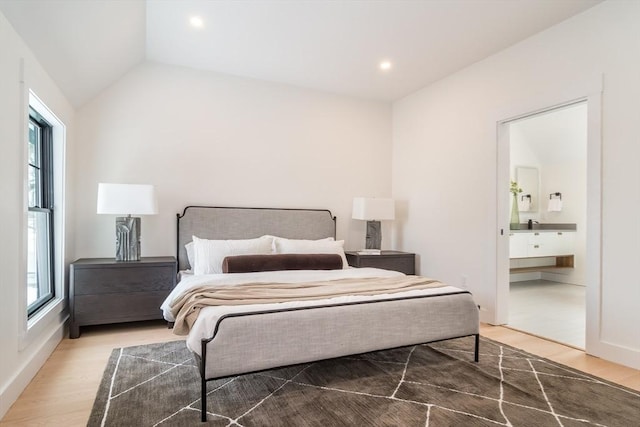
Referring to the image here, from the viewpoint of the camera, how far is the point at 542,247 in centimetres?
606

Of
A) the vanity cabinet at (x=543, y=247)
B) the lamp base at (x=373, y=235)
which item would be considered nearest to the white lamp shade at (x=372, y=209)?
the lamp base at (x=373, y=235)

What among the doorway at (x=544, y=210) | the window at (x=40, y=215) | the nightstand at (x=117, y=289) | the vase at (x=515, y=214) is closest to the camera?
the window at (x=40, y=215)

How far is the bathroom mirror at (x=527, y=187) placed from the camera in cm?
656

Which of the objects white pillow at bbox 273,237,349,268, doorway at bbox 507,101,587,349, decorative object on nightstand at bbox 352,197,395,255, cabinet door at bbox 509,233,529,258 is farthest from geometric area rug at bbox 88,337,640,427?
cabinet door at bbox 509,233,529,258

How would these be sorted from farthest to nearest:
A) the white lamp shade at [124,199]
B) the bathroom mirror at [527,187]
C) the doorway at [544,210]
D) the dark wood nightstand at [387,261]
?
the bathroom mirror at [527,187]
the dark wood nightstand at [387,261]
the doorway at [544,210]
the white lamp shade at [124,199]

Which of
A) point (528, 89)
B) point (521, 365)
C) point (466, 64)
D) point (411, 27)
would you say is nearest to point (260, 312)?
point (521, 365)

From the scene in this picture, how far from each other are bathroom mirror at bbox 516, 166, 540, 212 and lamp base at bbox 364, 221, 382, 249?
3.32 meters

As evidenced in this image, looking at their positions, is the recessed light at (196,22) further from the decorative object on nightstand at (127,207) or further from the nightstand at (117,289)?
→ the nightstand at (117,289)

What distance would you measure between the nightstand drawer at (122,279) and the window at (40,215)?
0.26m

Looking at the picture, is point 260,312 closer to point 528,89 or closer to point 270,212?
point 270,212

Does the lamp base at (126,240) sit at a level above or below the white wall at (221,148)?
below

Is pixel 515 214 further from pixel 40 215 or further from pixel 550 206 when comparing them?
pixel 40 215

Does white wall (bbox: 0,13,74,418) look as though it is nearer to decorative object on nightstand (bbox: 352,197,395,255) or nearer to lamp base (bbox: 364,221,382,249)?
decorative object on nightstand (bbox: 352,197,395,255)

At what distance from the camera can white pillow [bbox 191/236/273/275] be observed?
360 cm
